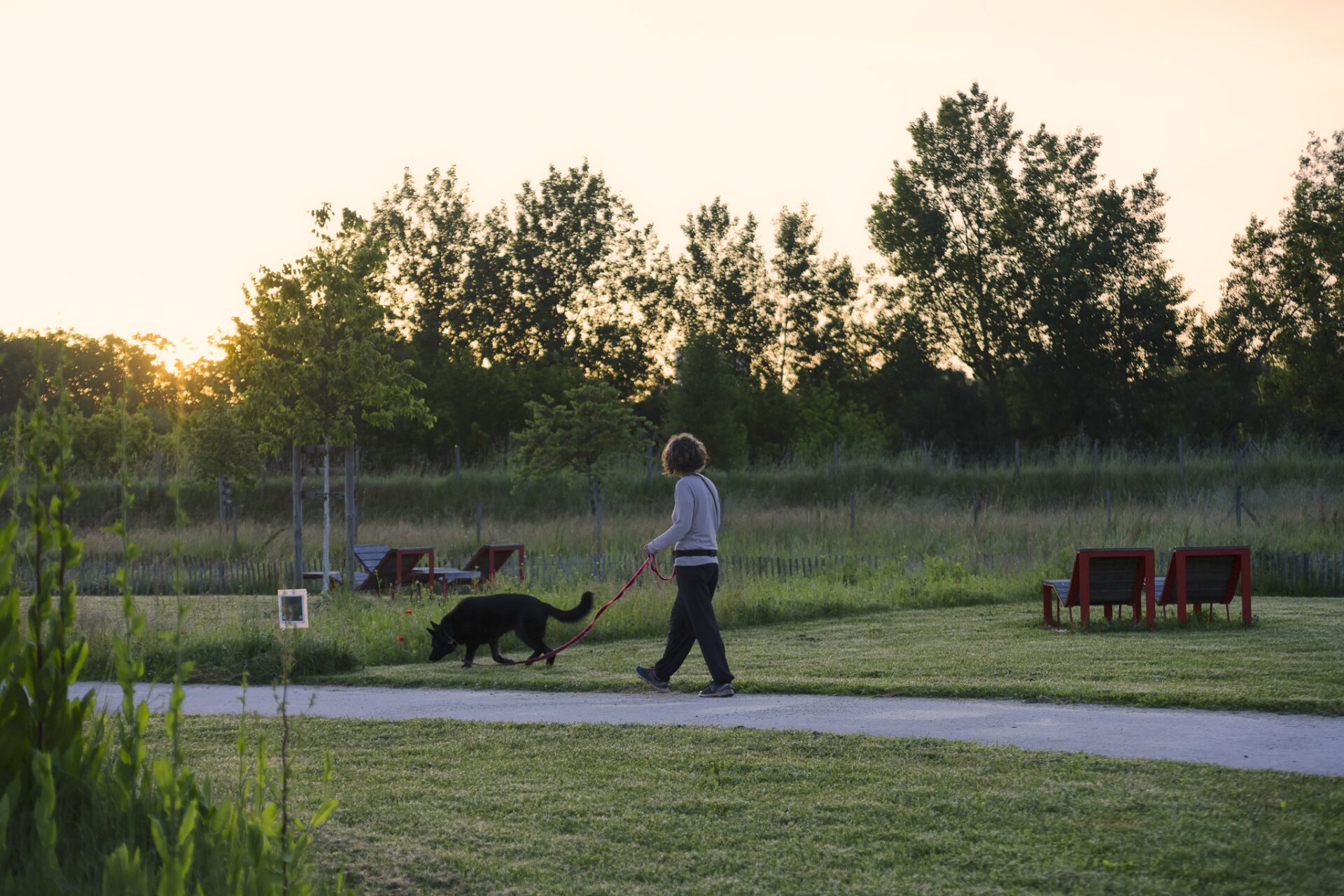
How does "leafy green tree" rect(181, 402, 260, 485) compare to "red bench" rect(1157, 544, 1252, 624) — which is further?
"leafy green tree" rect(181, 402, 260, 485)

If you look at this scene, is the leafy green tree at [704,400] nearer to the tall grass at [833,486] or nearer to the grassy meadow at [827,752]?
the tall grass at [833,486]

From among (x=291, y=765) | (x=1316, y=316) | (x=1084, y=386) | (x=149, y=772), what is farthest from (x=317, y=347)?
(x=1084, y=386)

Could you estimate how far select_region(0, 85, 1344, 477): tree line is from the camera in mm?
44781

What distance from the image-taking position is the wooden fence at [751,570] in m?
19.4

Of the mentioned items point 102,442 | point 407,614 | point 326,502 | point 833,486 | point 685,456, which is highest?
point 102,442

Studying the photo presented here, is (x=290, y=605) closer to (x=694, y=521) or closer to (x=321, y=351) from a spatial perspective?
(x=694, y=521)

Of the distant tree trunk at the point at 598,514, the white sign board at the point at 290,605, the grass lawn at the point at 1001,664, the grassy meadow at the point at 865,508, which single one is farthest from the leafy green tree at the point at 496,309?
the white sign board at the point at 290,605

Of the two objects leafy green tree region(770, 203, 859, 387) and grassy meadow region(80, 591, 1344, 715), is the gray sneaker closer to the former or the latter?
grassy meadow region(80, 591, 1344, 715)

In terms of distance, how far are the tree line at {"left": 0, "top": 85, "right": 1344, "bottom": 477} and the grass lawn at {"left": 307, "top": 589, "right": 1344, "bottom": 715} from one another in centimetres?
2117

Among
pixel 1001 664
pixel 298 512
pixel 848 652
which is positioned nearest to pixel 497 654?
pixel 848 652

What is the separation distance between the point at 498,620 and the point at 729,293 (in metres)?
47.2

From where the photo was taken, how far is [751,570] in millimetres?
20375

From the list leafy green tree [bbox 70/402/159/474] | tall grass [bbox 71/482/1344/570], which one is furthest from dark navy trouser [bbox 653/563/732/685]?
leafy green tree [bbox 70/402/159/474]

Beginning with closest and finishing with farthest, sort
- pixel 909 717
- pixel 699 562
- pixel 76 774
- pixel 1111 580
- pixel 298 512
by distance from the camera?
pixel 76 774 < pixel 909 717 < pixel 699 562 < pixel 1111 580 < pixel 298 512
